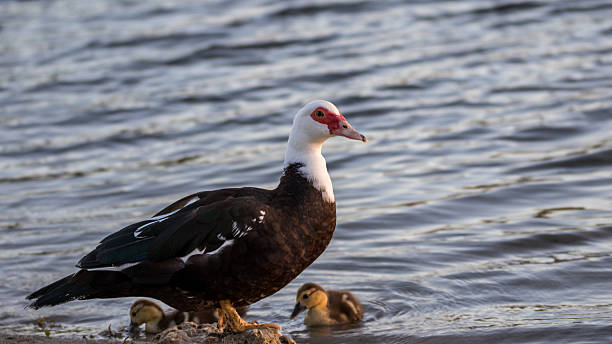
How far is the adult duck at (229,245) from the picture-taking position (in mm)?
5332

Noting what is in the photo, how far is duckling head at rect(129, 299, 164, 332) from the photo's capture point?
6.94 meters

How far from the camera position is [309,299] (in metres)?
6.88

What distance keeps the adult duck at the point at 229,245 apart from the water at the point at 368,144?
4.31ft

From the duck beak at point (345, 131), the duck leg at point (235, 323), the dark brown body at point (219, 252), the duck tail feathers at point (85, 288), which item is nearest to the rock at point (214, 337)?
the duck leg at point (235, 323)

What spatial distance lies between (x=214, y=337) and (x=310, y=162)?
3.81ft

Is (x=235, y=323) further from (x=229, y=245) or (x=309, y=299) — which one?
(x=309, y=299)

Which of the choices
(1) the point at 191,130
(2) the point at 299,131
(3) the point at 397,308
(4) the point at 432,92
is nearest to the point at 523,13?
(4) the point at 432,92

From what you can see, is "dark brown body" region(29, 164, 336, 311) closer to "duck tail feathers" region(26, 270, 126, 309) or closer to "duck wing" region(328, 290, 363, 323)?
"duck tail feathers" region(26, 270, 126, 309)

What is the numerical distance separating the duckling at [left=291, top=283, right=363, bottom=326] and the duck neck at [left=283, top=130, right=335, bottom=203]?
1.42 meters

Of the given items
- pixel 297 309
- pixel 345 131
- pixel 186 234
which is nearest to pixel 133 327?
pixel 297 309

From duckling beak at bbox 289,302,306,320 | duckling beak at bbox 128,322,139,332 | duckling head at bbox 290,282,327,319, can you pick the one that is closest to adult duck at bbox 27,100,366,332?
duckling head at bbox 290,282,327,319

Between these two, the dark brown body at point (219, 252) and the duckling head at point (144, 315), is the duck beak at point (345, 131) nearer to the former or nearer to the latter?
the dark brown body at point (219, 252)

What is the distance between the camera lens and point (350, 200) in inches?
380

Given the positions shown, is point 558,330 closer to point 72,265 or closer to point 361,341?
point 361,341
